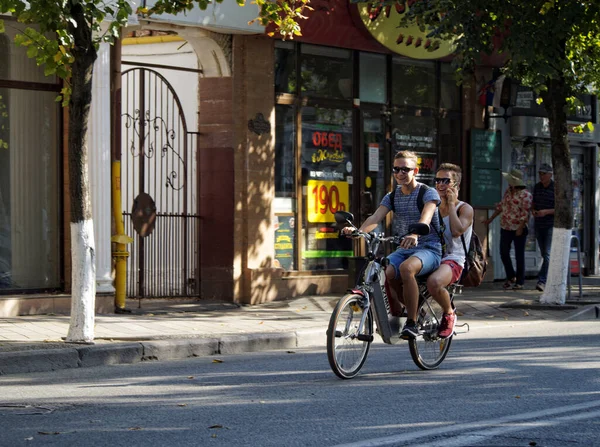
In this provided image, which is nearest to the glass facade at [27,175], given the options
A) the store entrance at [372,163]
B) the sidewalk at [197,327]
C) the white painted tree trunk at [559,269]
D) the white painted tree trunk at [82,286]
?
the sidewalk at [197,327]

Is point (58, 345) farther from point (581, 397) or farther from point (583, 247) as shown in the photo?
point (583, 247)

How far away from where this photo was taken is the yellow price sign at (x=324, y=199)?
17844mm

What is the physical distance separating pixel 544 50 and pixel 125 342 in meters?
6.72

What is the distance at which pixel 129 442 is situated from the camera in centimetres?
664

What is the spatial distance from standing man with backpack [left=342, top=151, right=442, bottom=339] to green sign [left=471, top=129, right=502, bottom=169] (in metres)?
10.6

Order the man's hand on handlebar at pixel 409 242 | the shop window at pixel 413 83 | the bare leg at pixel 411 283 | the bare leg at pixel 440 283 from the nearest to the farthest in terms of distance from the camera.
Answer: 1. the man's hand on handlebar at pixel 409 242
2. the bare leg at pixel 411 283
3. the bare leg at pixel 440 283
4. the shop window at pixel 413 83

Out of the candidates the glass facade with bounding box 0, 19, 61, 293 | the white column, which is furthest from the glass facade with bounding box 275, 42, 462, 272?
the glass facade with bounding box 0, 19, 61, 293

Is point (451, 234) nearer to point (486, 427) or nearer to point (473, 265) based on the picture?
point (473, 265)

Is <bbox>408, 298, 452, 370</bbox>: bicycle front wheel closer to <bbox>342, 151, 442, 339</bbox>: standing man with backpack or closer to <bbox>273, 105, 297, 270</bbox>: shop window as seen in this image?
<bbox>342, 151, 442, 339</bbox>: standing man with backpack

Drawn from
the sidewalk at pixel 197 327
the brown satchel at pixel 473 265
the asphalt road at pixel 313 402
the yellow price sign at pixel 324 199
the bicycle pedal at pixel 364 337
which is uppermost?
the yellow price sign at pixel 324 199

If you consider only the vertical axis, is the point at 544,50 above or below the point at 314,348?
above

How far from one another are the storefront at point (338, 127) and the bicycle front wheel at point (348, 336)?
7.96 meters

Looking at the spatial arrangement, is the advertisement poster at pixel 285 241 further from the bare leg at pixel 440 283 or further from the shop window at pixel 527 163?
the bare leg at pixel 440 283

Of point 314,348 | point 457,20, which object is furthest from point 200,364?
point 457,20
